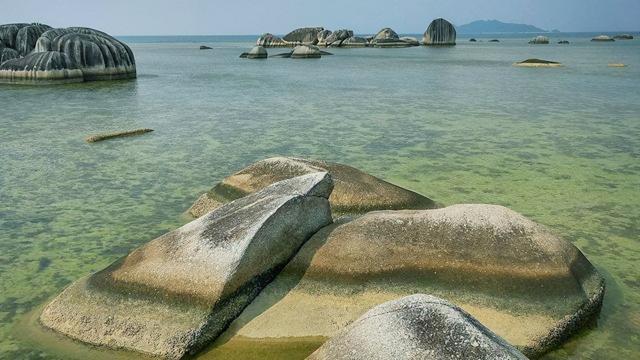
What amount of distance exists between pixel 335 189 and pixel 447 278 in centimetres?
214

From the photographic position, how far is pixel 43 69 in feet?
69.1

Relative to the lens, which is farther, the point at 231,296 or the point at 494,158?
the point at 494,158

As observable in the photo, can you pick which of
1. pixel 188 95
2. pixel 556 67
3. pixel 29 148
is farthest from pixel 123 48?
pixel 556 67

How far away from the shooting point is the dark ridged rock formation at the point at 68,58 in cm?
2119

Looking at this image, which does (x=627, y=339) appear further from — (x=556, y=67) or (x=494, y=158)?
(x=556, y=67)

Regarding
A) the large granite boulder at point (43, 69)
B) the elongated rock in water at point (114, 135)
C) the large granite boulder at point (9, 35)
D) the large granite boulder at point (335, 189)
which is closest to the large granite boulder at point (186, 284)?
the large granite boulder at point (335, 189)

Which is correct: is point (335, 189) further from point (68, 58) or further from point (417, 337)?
point (68, 58)

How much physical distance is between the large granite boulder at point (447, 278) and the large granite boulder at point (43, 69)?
2027 centimetres

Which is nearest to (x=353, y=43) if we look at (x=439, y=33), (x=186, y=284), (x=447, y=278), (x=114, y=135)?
(x=439, y=33)

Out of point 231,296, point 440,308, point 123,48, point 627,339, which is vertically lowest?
point 627,339

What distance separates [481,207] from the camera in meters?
4.25

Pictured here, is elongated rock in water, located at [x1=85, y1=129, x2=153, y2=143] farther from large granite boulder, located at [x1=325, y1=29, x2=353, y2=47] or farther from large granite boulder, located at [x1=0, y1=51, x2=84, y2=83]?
large granite boulder, located at [x1=325, y1=29, x2=353, y2=47]

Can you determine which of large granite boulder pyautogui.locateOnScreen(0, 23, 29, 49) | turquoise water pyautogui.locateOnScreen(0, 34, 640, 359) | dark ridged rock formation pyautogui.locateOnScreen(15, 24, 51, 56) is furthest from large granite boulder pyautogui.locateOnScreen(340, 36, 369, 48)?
turquoise water pyautogui.locateOnScreen(0, 34, 640, 359)

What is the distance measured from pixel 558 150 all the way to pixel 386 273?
654 cm
